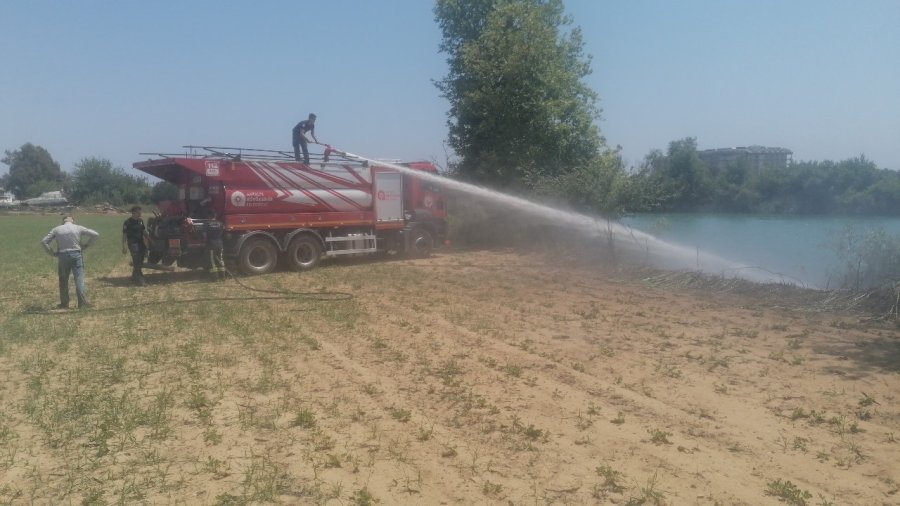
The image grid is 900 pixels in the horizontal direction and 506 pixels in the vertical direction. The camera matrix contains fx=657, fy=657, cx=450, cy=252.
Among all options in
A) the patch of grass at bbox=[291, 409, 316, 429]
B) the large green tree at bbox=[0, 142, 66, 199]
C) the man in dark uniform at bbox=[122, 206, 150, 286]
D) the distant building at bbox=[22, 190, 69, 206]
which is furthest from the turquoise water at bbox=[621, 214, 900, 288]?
the large green tree at bbox=[0, 142, 66, 199]

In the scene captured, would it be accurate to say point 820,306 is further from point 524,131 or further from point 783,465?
point 524,131

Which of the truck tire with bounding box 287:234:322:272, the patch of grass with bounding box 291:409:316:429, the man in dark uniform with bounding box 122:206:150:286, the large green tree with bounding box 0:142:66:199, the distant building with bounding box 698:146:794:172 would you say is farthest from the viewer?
the large green tree with bounding box 0:142:66:199

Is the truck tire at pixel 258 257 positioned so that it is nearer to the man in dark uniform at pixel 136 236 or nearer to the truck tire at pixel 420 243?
the man in dark uniform at pixel 136 236

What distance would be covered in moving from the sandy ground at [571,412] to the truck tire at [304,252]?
19.7 feet

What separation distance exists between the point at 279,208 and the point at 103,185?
79.6 meters

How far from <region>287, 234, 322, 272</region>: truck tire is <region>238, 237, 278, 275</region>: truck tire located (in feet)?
1.44

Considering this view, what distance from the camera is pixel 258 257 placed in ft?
54.4

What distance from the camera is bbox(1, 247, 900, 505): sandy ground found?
477 cm

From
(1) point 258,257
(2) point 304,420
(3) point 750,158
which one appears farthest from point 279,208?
(3) point 750,158

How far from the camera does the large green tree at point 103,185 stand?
78.1 meters

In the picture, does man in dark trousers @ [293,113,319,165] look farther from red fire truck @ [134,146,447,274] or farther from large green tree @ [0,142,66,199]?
large green tree @ [0,142,66,199]

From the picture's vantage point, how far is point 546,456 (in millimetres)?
5270

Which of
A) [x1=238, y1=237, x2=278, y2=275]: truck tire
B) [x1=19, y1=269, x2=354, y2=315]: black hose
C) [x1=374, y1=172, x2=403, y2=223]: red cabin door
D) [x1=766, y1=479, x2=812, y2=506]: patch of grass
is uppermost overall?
[x1=374, y1=172, x2=403, y2=223]: red cabin door

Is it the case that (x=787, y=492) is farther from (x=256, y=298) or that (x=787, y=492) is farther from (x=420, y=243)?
(x=420, y=243)
